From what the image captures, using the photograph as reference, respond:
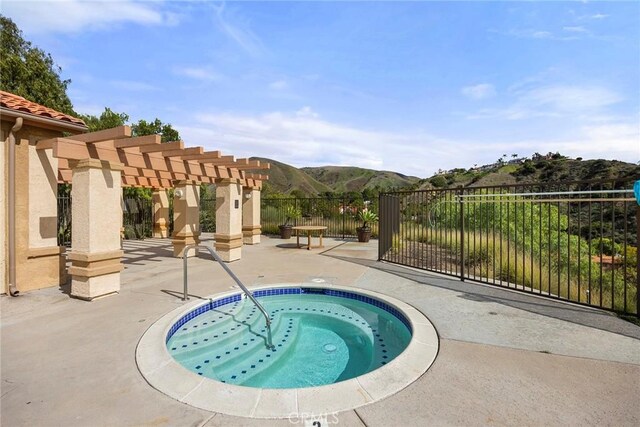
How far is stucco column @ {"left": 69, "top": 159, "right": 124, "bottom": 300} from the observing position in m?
4.84

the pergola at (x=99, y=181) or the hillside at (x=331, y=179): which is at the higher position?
the hillside at (x=331, y=179)

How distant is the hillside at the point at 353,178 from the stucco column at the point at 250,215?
244 feet

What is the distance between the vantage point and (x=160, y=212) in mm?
14727

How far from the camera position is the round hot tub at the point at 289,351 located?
2.34 m

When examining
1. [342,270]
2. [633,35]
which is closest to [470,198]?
[342,270]

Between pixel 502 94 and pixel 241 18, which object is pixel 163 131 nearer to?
Result: pixel 241 18

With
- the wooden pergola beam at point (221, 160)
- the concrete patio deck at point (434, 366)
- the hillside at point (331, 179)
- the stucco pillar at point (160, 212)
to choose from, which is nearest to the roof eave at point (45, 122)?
the wooden pergola beam at point (221, 160)

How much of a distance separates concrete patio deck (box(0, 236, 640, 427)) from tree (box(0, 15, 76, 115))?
14.7m

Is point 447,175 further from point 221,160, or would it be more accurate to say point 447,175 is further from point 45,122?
point 45,122

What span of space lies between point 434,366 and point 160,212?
592 inches

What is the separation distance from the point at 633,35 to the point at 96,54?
11.3 metres

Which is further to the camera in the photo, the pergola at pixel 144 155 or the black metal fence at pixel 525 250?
the pergola at pixel 144 155

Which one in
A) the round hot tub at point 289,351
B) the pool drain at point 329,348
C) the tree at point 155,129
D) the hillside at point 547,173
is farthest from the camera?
the hillside at point 547,173

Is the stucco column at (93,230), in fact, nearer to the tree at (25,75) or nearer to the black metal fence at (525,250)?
the black metal fence at (525,250)
